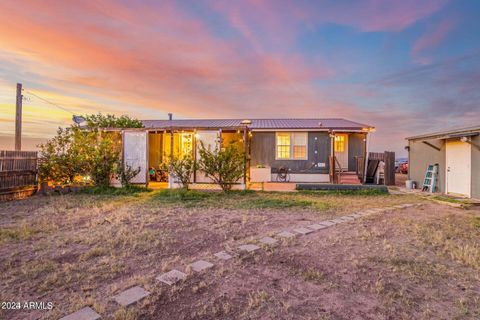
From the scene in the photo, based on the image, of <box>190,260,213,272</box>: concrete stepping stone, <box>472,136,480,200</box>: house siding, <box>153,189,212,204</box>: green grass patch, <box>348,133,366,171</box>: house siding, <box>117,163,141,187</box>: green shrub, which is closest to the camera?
<box>190,260,213,272</box>: concrete stepping stone

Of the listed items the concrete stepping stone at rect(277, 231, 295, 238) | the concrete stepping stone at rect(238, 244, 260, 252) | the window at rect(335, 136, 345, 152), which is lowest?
the concrete stepping stone at rect(238, 244, 260, 252)

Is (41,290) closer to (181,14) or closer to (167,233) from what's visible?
(167,233)

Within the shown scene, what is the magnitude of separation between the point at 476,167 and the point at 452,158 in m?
1.45

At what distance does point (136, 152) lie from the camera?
1104 cm

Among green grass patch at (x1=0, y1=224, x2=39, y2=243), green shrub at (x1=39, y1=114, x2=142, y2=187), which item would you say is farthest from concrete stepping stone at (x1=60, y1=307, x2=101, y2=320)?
green shrub at (x1=39, y1=114, x2=142, y2=187)

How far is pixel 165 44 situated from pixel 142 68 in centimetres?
234

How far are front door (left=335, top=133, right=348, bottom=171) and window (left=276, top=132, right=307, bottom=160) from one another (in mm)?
2293

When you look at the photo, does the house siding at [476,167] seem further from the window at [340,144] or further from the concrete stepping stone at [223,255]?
the concrete stepping stone at [223,255]

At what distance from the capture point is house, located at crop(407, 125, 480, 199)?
372 inches

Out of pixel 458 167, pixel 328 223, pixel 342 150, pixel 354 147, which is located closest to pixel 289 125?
pixel 342 150

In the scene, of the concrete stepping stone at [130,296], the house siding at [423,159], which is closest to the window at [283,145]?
the house siding at [423,159]

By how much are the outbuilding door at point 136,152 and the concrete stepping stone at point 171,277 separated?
339 inches

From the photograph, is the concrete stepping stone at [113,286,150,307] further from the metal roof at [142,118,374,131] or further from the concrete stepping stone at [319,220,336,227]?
the metal roof at [142,118,374,131]

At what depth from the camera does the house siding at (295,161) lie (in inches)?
548
